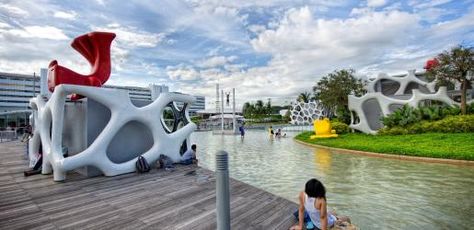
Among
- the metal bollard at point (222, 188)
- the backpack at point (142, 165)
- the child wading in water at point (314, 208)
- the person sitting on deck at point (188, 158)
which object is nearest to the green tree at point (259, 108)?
the person sitting on deck at point (188, 158)

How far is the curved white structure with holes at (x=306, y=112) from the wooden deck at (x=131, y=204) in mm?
51304

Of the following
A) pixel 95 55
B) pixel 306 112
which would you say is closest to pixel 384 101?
pixel 95 55

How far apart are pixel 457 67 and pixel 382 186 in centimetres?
1706

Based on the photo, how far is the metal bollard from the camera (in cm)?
311

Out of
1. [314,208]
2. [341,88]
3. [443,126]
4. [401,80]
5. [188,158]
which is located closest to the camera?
[314,208]

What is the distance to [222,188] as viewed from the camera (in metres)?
3.11

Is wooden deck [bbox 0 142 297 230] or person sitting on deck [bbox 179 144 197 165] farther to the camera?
person sitting on deck [bbox 179 144 197 165]

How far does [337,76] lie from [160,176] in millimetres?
27093

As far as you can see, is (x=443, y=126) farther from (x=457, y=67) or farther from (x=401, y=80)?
(x=401, y=80)

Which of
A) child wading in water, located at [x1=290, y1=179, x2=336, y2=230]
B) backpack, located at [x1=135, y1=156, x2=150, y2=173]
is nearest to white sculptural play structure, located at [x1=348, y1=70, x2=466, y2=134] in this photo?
backpack, located at [x1=135, y1=156, x2=150, y2=173]

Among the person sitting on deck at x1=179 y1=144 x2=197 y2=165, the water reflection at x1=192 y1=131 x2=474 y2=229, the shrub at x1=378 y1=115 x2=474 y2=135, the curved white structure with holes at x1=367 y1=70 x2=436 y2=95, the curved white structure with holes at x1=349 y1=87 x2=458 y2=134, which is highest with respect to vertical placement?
the curved white structure with holes at x1=367 y1=70 x2=436 y2=95

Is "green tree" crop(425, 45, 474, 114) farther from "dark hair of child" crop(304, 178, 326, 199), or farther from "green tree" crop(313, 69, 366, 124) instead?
"dark hair of child" crop(304, 178, 326, 199)

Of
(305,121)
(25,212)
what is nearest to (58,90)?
(25,212)

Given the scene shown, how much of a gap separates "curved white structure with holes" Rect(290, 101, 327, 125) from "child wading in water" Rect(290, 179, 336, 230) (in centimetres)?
5394
